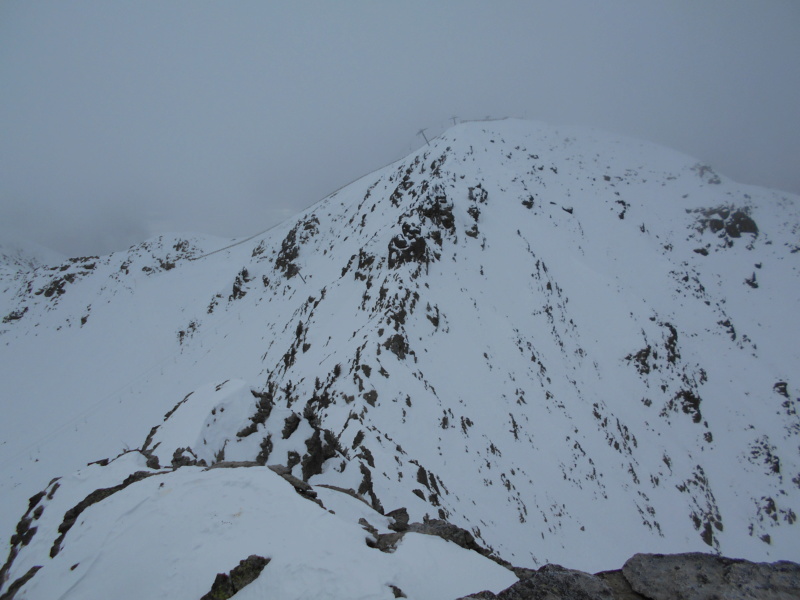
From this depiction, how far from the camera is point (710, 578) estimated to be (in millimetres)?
4539

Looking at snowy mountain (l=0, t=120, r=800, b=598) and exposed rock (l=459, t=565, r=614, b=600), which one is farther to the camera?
snowy mountain (l=0, t=120, r=800, b=598)

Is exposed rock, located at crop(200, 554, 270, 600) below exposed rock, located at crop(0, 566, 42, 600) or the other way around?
the other way around

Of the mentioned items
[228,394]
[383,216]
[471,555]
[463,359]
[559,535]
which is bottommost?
[559,535]

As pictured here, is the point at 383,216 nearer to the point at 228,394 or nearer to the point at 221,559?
the point at 228,394

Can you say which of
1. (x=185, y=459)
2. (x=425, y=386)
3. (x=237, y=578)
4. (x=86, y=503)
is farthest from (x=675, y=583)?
(x=425, y=386)

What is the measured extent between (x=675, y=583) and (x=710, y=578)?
45 centimetres

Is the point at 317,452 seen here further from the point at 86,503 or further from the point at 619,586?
the point at 619,586

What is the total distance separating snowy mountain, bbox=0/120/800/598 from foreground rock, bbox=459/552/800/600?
1404 millimetres

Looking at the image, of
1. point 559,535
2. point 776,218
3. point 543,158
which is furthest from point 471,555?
point 776,218

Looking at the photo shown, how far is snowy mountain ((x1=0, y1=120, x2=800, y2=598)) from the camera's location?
610cm

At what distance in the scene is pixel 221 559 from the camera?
17.0ft

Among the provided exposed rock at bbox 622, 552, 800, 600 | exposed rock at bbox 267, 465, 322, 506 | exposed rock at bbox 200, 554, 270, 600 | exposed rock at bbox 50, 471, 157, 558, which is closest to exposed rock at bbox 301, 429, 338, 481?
exposed rock at bbox 267, 465, 322, 506

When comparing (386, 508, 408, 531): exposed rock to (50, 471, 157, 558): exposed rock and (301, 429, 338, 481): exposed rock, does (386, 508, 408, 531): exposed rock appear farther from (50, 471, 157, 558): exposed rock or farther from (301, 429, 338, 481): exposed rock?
(50, 471, 157, 558): exposed rock

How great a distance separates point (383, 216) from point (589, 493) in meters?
24.9
